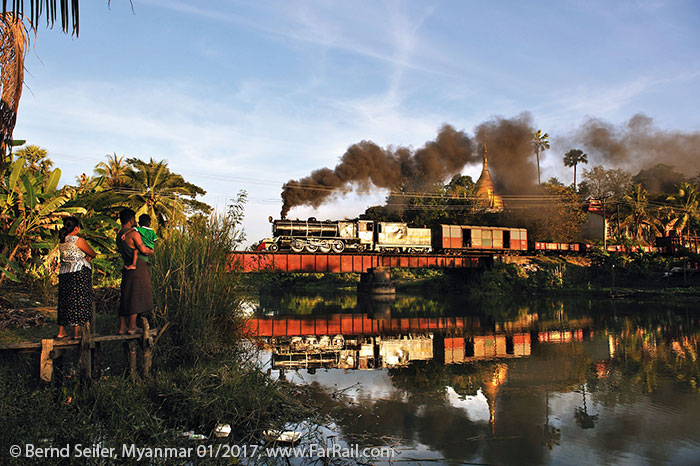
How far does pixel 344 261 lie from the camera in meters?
32.0

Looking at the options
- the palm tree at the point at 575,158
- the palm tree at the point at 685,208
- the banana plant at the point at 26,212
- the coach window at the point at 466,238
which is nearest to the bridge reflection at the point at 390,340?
the banana plant at the point at 26,212

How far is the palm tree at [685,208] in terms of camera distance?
176 ft

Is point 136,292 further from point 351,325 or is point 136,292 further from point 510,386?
point 351,325

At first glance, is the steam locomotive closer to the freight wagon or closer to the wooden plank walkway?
the freight wagon

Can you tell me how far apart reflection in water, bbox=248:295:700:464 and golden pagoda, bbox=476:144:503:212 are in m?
45.6

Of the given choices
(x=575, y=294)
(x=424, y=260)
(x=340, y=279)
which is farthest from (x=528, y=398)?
(x=340, y=279)

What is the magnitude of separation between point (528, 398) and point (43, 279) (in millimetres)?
15144

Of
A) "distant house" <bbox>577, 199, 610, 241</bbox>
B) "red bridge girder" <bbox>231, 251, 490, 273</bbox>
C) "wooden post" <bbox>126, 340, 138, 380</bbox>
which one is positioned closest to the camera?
"wooden post" <bbox>126, 340, 138, 380</bbox>

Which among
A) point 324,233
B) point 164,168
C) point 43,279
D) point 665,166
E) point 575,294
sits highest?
point 665,166

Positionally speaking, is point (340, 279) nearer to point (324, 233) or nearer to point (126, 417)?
point (324, 233)

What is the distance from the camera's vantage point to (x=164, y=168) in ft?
126

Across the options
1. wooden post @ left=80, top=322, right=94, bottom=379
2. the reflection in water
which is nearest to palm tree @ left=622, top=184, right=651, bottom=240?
the reflection in water

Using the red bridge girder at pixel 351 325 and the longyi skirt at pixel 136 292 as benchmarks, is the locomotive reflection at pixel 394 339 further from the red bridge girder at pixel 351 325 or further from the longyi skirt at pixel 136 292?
the longyi skirt at pixel 136 292

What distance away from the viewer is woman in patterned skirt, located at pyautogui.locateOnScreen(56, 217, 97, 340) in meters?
6.96
